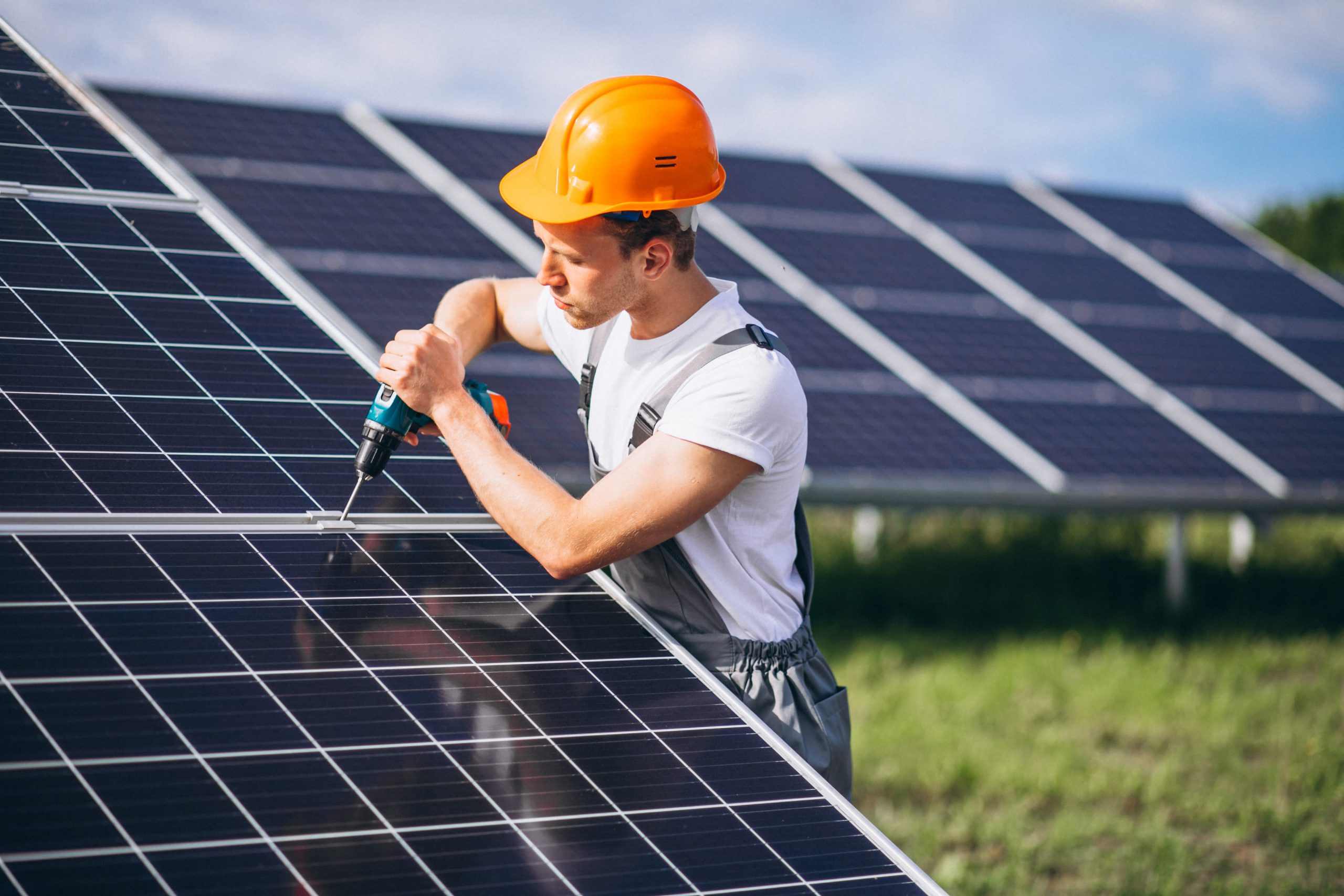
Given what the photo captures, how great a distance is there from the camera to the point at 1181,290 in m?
11.9

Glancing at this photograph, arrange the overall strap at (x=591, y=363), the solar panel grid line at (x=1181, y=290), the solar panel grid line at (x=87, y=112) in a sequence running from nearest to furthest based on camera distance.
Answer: the overall strap at (x=591, y=363), the solar panel grid line at (x=87, y=112), the solar panel grid line at (x=1181, y=290)

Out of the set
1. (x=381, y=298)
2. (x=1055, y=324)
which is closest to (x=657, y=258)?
(x=381, y=298)

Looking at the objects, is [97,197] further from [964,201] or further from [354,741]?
[964,201]

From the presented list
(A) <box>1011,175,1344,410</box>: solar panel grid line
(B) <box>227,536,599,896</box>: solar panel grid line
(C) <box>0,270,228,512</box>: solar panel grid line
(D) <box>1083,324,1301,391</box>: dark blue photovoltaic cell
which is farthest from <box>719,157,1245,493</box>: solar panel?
(C) <box>0,270,228,512</box>: solar panel grid line

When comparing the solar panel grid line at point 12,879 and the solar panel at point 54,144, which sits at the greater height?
the solar panel at point 54,144

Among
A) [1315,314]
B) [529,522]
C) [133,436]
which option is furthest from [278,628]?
[1315,314]

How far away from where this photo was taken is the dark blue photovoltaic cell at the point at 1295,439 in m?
9.49

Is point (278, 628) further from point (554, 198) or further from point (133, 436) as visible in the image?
point (554, 198)

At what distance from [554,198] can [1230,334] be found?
9.75 metres

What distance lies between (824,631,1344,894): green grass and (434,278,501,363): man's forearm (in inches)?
Answer: 140

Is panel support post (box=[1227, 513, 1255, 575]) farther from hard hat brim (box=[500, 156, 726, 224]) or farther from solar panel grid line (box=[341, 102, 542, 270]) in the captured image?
hard hat brim (box=[500, 156, 726, 224])

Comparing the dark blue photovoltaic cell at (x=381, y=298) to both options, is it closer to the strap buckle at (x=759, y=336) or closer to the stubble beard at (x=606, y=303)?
the stubble beard at (x=606, y=303)

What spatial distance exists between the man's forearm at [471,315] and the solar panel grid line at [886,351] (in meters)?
4.52

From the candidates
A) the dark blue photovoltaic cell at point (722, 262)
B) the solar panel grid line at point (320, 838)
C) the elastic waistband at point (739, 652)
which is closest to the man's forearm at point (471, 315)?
the elastic waistband at point (739, 652)
